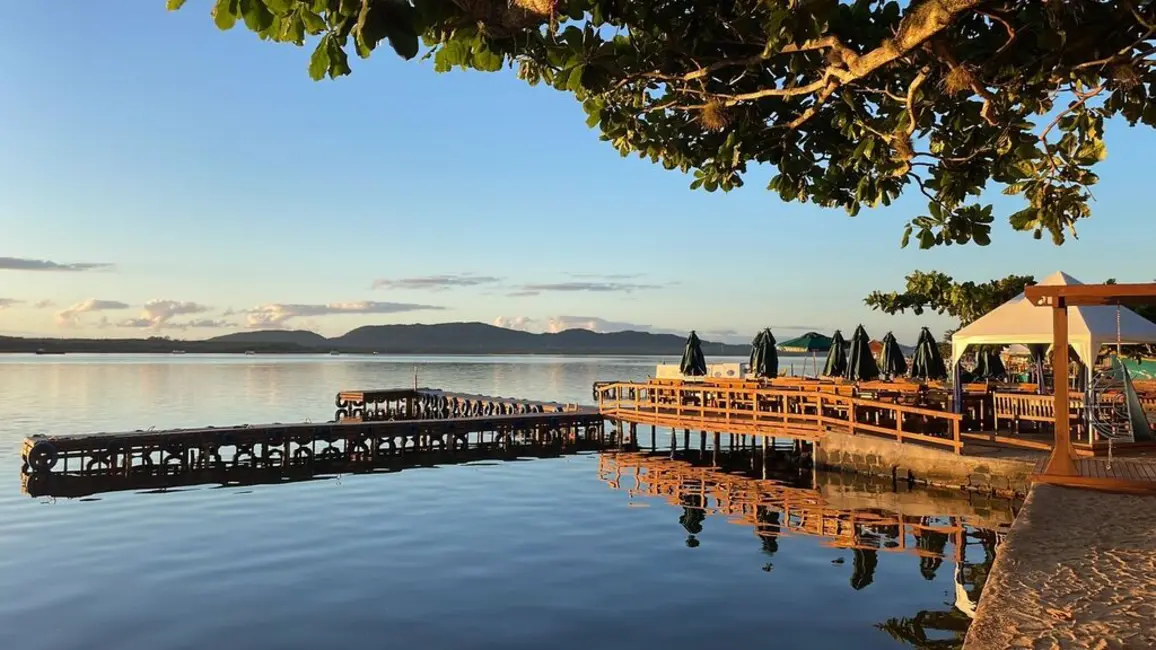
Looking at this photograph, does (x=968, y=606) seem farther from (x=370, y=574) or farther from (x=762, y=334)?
(x=762, y=334)

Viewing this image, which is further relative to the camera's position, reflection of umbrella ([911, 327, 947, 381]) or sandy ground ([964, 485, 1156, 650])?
reflection of umbrella ([911, 327, 947, 381])

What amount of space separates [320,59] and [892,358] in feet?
70.2

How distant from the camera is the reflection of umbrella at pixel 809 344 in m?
25.5

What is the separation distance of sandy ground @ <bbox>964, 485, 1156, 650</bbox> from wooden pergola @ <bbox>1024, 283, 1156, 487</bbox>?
1461mm

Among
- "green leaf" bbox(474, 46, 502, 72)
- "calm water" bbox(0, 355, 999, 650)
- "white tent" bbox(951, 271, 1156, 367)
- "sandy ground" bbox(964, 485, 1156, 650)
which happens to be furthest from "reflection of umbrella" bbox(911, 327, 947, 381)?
"green leaf" bbox(474, 46, 502, 72)

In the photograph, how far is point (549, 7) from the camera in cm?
363

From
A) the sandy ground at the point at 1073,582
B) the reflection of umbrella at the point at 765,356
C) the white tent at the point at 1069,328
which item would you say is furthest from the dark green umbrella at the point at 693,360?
the sandy ground at the point at 1073,582

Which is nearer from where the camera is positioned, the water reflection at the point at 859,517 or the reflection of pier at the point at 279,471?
the water reflection at the point at 859,517

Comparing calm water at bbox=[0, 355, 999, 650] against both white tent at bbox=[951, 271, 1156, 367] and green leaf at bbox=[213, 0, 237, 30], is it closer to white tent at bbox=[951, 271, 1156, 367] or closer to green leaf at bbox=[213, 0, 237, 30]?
white tent at bbox=[951, 271, 1156, 367]

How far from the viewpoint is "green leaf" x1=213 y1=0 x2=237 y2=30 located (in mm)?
3314

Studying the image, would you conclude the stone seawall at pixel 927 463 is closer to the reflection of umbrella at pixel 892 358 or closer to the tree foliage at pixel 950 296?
the reflection of umbrella at pixel 892 358

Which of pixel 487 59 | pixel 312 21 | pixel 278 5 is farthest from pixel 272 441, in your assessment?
pixel 278 5

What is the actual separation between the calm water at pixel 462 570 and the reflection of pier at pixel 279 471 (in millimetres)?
1146

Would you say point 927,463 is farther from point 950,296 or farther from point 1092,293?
point 950,296
